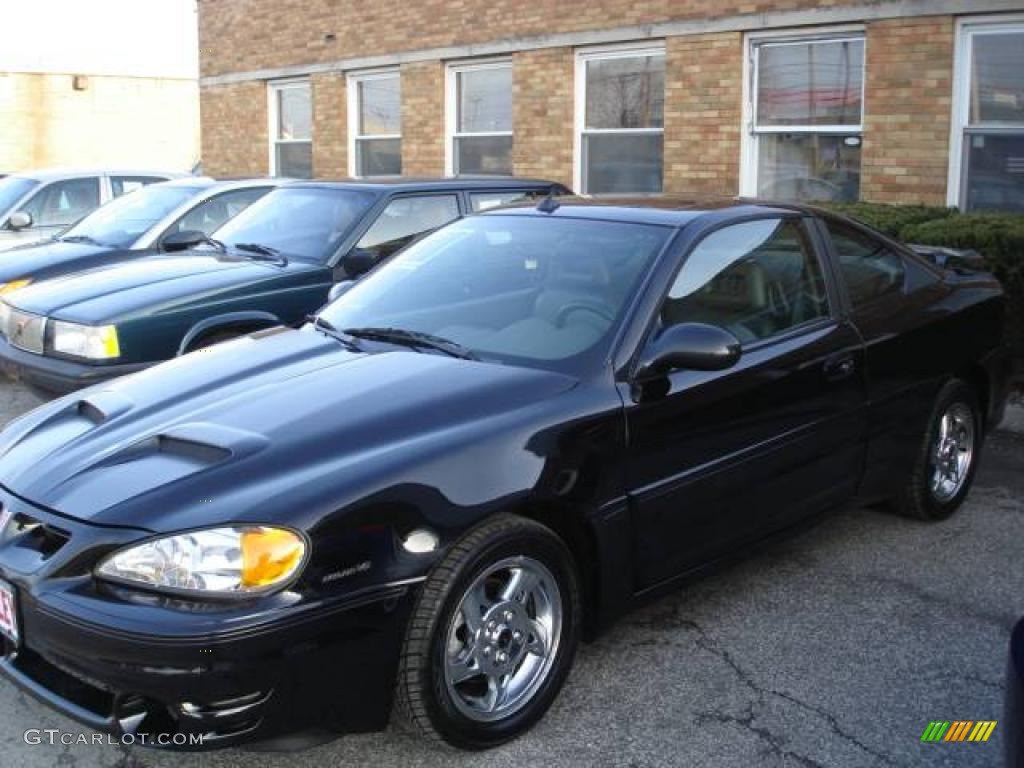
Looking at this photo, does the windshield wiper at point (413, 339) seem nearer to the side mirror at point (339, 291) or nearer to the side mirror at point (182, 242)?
the side mirror at point (339, 291)

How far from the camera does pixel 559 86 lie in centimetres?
1248

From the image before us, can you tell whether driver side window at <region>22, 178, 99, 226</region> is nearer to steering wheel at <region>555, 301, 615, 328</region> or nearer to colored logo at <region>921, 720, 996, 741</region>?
steering wheel at <region>555, 301, 615, 328</region>

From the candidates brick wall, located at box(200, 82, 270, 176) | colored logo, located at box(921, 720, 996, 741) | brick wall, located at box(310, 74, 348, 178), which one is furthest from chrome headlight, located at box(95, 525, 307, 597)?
brick wall, located at box(200, 82, 270, 176)

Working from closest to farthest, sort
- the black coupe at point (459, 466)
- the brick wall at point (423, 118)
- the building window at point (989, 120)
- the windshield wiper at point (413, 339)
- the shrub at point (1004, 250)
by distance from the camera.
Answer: the black coupe at point (459, 466) < the windshield wiper at point (413, 339) < the shrub at point (1004, 250) < the building window at point (989, 120) < the brick wall at point (423, 118)

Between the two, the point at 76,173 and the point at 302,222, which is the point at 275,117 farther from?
the point at 302,222

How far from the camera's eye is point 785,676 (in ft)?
12.8

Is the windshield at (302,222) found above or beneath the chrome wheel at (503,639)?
above

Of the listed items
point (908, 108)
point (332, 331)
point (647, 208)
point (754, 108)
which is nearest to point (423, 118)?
point (754, 108)

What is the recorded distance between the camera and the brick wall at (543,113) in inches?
490

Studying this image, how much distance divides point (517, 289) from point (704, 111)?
7.40 metres

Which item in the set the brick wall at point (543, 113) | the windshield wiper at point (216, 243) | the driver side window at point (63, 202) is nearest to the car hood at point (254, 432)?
the windshield wiper at point (216, 243)

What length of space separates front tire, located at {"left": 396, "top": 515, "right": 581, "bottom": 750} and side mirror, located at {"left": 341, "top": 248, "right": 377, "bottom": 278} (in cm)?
387

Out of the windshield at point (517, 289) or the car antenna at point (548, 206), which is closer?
the windshield at point (517, 289)

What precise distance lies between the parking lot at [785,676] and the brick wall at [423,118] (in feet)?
32.0
